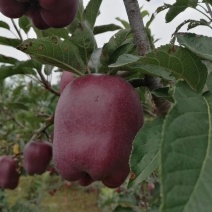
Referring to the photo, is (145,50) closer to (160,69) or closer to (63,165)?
(160,69)

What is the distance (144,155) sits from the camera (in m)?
0.60

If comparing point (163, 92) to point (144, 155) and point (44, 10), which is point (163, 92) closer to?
point (144, 155)

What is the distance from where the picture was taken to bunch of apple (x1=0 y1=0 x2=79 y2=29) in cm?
87

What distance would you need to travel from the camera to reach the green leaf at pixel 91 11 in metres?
0.88

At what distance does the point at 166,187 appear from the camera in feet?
1.13

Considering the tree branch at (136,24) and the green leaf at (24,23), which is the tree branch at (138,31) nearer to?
the tree branch at (136,24)

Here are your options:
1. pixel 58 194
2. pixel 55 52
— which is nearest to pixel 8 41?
pixel 55 52

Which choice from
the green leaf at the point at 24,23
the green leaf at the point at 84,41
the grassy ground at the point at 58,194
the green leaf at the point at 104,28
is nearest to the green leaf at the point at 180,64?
the green leaf at the point at 84,41

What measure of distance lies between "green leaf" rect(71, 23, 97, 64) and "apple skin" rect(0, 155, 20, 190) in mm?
1195

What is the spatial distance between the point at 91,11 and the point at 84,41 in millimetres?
129

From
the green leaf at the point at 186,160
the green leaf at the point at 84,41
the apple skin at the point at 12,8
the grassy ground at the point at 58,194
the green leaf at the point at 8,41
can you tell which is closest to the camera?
the green leaf at the point at 186,160

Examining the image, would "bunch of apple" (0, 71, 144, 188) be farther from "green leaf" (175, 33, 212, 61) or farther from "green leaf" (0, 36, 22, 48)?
"green leaf" (0, 36, 22, 48)

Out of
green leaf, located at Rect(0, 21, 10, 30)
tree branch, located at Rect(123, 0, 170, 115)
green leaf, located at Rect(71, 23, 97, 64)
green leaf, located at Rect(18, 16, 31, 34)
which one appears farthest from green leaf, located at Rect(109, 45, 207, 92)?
green leaf, located at Rect(18, 16, 31, 34)

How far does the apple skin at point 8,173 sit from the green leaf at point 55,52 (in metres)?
1.19
